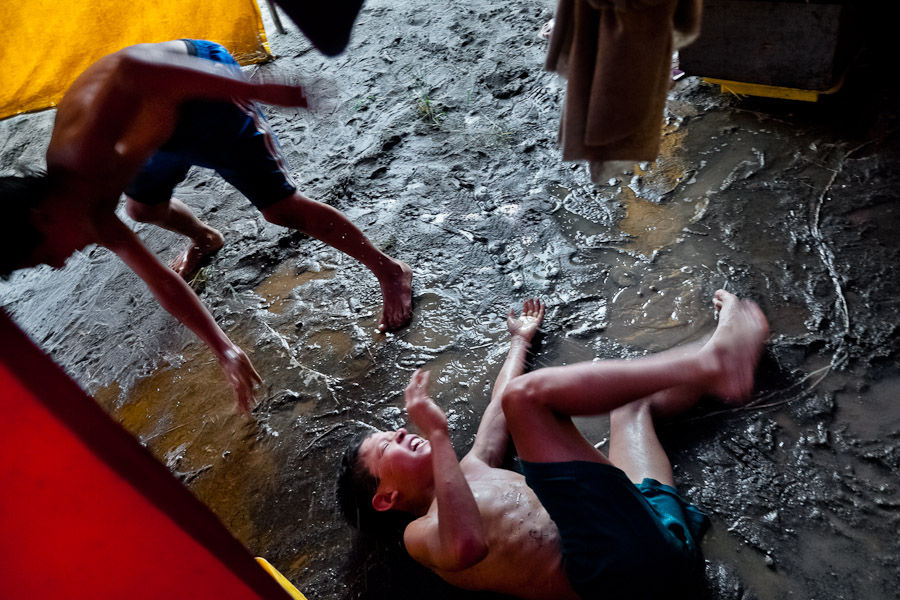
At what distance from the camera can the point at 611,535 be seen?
5.32ft

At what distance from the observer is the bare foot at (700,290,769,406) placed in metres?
2.00

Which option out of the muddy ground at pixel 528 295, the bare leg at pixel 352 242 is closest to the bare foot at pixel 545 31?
the muddy ground at pixel 528 295

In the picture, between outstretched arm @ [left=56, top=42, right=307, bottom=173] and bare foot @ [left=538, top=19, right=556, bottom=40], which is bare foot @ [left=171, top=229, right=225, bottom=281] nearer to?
outstretched arm @ [left=56, top=42, right=307, bottom=173]

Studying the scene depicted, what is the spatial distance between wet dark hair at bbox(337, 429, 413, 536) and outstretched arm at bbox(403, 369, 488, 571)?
207mm

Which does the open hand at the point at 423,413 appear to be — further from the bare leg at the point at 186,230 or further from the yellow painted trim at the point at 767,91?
the yellow painted trim at the point at 767,91

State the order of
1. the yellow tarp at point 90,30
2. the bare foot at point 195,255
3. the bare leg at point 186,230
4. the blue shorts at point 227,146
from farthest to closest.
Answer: the yellow tarp at point 90,30 → the bare foot at point 195,255 → the bare leg at point 186,230 → the blue shorts at point 227,146

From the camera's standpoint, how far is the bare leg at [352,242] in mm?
2656

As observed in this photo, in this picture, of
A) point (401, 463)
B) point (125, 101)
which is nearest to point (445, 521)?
point (401, 463)

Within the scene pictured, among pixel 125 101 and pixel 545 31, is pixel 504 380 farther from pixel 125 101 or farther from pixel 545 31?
pixel 545 31

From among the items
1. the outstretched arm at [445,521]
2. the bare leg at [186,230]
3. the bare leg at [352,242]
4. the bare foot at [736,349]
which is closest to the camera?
the outstretched arm at [445,521]

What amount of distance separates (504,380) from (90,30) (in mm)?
4628

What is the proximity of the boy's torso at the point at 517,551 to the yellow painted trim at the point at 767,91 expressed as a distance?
2.43 metres

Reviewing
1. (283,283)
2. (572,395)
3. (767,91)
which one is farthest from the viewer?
(283,283)

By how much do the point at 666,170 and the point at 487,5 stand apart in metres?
2.56
